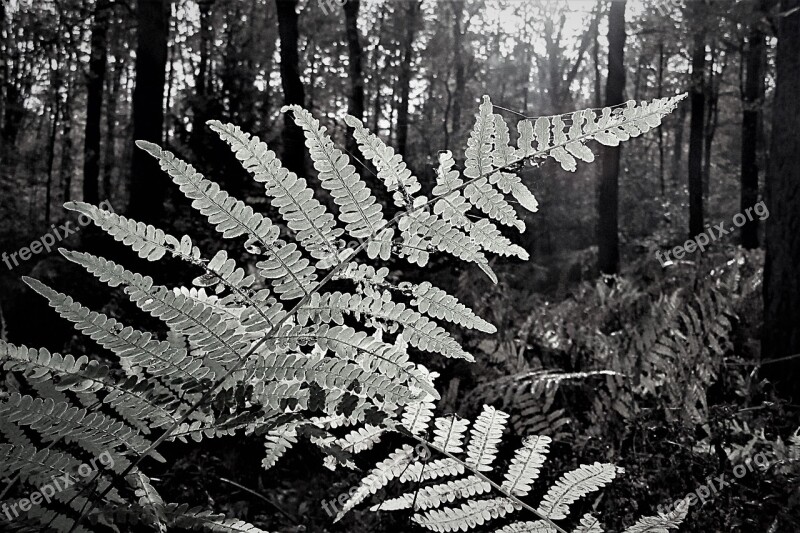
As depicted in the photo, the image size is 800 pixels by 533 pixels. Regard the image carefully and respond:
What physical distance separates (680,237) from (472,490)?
26189mm

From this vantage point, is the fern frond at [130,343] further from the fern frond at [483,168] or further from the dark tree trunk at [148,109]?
the dark tree trunk at [148,109]

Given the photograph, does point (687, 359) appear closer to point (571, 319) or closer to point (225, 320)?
point (225, 320)

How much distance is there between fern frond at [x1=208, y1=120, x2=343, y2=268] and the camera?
3.06 feet

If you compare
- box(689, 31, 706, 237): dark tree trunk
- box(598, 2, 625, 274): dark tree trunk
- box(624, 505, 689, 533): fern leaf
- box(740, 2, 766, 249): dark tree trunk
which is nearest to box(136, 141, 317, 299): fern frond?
box(624, 505, 689, 533): fern leaf

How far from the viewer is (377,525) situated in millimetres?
2342

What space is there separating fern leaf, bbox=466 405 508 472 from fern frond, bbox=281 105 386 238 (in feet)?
1.29

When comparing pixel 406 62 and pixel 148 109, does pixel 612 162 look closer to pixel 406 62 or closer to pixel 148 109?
pixel 148 109

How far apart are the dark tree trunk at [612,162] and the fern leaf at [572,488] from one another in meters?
11.5

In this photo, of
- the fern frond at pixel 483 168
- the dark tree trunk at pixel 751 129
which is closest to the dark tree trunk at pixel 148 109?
the fern frond at pixel 483 168

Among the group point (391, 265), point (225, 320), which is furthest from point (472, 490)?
point (391, 265)

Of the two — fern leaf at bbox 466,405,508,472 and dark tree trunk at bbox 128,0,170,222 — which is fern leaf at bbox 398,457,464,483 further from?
dark tree trunk at bbox 128,0,170,222

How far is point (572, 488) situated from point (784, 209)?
12.7 ft

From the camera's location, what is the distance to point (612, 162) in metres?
12.4

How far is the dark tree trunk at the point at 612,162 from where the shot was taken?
12156 mm
